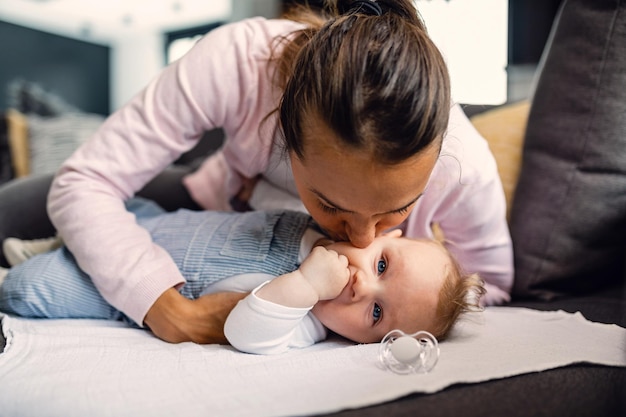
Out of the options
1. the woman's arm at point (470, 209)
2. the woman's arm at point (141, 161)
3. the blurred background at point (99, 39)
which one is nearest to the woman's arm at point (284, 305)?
the woman's arm at point (141, 161)

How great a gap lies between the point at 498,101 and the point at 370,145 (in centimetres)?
101

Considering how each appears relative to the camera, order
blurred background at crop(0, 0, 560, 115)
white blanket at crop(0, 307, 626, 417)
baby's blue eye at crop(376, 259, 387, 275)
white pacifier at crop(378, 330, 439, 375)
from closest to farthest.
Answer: white blanket at crop(0, 307, 626, 417) → white pacifier at crop(378, 330, 439, 375) → baby's blue eye at crop(376, 259, 387, 275) → blurred background at crop(0, 0, 560, 115)

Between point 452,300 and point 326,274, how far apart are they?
7.5 inches

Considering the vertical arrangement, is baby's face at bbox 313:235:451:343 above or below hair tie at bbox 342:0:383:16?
below

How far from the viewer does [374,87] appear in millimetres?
655

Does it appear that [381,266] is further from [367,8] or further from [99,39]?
[99,39]

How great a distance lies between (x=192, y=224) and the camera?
1.06 metres

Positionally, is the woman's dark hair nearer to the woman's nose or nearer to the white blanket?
the woman's nose

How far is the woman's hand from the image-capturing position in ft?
2.81

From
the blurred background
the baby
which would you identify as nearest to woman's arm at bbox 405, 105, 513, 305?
the baby

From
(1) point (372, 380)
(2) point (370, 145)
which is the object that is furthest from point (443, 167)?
(1) point (372, 380)

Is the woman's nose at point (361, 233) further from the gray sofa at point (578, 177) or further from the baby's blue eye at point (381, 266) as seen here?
the gray sofa at point (578, 177)

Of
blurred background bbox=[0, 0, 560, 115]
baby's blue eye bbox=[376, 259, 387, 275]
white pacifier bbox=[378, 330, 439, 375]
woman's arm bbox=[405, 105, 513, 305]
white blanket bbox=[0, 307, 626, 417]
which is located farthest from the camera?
blurred background bbox=[0, 0, 560, 115]

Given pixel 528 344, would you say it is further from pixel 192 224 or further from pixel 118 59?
pixel 118 59
